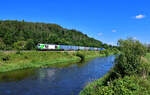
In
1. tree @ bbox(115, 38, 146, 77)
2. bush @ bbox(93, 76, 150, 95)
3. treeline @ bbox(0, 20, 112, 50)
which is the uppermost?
treeline @ bbox(0, 20, 112, 50)

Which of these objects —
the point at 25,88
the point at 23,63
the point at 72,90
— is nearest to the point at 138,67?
the point at 72,90

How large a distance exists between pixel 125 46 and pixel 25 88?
45.4ft

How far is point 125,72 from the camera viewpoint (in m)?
14.1

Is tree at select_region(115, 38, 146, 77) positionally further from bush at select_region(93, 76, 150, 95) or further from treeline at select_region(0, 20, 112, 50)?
treeline at select_region(0, 20, 112, 50)

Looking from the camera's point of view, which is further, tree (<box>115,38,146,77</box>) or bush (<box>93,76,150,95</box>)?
tree (<box>115,38,146,77</box>)

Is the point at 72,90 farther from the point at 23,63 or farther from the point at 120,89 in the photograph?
the point at 23,63

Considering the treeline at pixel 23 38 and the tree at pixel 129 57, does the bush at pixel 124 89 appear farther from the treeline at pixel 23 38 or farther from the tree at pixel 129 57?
the treeline at pixel 23 38

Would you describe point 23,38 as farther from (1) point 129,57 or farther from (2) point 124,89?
(2) point 124,89

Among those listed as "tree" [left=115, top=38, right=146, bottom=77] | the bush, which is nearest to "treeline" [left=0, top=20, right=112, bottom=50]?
"tree" [left=115, top=38, right=146, bottom=77]

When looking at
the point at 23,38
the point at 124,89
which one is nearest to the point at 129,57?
the point at 124,89

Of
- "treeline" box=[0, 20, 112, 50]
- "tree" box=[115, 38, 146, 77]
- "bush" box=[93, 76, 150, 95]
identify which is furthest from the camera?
"treeline" box=[0, 20, 112, 50]

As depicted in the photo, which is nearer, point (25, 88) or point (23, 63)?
point (25, 88)

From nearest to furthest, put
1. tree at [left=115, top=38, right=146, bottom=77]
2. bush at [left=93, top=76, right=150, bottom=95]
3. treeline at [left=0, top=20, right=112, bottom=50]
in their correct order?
bush at [left=93, top=76, right=150, bottom=95], tree at [left=115, top=38, right=146, bottom=77], treeline at [left=0, top=20, right=112, bottom=50]

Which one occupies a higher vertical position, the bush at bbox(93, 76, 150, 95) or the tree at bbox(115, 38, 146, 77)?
the tree at bbox(115, 38, 146, 77)
